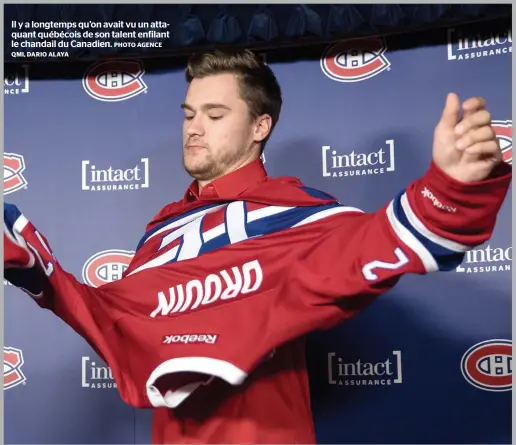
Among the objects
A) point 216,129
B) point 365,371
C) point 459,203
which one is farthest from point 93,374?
point 459,203

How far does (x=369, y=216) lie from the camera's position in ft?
3.32

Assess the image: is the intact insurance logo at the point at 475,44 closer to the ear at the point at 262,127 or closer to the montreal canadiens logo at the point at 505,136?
the montreal canadiens logo at the point at 505,136

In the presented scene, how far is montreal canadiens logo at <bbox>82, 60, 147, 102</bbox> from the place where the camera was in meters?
1.88

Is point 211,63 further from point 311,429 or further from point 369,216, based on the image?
point 311,429

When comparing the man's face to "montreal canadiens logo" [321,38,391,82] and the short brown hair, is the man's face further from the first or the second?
"montreal canadiens logo" [321,38,391,82]

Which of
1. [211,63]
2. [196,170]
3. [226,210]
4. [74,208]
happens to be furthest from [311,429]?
[74,208]

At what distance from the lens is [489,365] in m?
1.59

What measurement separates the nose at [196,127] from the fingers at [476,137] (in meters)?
0.65

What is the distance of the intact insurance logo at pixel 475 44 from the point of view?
1.63m

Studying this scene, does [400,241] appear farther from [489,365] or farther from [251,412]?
[489,365]

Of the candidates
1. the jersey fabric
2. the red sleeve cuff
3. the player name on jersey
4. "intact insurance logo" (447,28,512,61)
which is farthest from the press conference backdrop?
the red sleeve cuff

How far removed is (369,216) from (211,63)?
0.56 meters

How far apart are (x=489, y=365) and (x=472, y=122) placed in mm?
930

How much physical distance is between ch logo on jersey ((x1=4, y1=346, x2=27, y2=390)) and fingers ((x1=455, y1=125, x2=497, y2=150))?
1375mm
